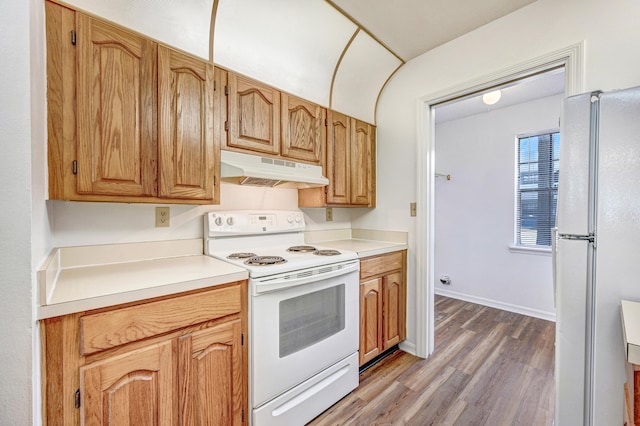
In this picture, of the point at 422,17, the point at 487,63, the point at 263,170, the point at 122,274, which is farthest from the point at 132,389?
the point at 487,63

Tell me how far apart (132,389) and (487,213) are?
148 inches

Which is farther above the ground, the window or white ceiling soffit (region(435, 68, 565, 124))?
white ceiling soffit (region(435, 68, 565, 124))

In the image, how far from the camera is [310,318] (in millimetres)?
1536

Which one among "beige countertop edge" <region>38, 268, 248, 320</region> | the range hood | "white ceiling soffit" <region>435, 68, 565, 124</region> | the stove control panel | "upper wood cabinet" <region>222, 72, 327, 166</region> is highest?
"white ceiling soffit" <region>435, 68, 565, 124</region>

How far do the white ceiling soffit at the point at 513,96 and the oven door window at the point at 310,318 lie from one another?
72.7 inches

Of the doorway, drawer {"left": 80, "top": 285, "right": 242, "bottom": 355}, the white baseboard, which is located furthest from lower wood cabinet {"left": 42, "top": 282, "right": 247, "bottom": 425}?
the white baseboard

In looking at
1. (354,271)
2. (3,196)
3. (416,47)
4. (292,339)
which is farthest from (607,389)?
(416,47)

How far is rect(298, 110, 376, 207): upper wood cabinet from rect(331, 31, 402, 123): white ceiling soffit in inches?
4.8

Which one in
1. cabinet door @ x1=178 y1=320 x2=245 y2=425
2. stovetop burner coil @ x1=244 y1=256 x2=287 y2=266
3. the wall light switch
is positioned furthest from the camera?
the wall light switch

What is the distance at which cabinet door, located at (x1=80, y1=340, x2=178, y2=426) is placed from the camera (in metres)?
0.92

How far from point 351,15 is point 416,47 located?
0.66 m

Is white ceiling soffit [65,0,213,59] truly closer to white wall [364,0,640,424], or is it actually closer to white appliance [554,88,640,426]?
white wall [364,0,640,424]

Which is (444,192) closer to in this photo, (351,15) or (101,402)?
(351,15)

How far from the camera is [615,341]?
1.03 meters
